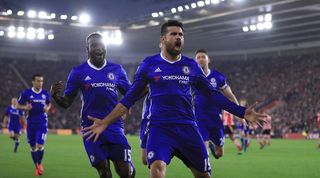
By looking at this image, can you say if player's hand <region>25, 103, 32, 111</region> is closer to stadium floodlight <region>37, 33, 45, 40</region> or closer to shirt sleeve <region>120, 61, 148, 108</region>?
shirt sleeve <region>120, 61, 148, 108</region>

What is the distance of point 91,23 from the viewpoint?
46.7 meters

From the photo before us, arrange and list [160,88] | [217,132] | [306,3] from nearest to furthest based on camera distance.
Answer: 1. [160,88]
2. [217,132]
3. [306,3]

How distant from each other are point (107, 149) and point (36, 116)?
6.63 metres

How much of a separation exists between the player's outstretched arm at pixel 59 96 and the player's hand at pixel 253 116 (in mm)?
2875

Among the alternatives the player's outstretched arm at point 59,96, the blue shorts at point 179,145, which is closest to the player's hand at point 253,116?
the blue shorts at point 179,145

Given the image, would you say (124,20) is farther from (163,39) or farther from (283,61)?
(163,39)

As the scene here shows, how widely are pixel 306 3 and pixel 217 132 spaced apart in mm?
24694

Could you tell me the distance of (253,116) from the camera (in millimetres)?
6047

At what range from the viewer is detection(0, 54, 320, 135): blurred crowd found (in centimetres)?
4394

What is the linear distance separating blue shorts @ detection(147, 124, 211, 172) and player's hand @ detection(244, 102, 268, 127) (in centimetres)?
73

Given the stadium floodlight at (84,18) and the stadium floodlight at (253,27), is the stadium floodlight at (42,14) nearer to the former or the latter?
the stadium floodlight at (84,18)

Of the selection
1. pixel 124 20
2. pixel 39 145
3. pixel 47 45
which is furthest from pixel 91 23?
pixel 39 145

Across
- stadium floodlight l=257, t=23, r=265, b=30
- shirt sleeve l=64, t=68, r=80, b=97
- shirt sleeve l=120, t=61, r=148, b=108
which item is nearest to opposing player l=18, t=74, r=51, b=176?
shirt sleeve l=64, t=68, r=80, b=97

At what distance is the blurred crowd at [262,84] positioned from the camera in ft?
144
